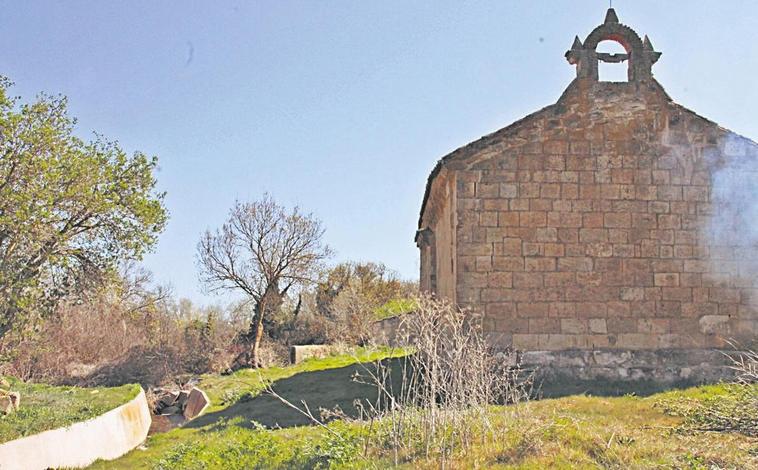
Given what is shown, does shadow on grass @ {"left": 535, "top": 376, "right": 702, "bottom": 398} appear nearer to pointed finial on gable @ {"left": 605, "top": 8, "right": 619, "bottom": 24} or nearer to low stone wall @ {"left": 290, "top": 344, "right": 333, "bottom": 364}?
pointed finial on gable @ {"left": 605, "top": 8, "right": 619, "bottom": 24}

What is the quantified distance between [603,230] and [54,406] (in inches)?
438

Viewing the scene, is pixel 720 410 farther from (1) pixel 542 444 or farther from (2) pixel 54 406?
(2) pixel 54 406

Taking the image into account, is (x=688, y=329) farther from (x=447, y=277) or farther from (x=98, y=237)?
(x=98, y=237)

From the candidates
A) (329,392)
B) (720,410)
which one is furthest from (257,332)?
(720,410)

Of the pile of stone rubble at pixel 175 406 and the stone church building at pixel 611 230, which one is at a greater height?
the stone church building at pixel 611 230

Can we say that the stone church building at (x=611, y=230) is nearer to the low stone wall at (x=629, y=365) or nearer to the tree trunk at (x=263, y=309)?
the low stone wall at (x=629, y=365)

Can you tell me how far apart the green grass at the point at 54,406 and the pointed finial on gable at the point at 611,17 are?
41.0ft

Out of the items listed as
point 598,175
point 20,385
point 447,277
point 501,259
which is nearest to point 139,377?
point 20,385

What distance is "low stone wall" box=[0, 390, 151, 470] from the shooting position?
1021 cm

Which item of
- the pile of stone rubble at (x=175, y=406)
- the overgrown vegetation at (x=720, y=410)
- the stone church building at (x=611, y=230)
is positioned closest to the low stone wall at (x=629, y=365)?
the stone church building at (x=611, y=230)

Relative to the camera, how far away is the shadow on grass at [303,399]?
1237 cm

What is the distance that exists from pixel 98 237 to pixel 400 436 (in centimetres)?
853

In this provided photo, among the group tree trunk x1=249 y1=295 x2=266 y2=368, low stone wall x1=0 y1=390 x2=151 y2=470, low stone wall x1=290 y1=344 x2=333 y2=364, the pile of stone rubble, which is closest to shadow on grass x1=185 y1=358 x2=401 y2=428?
low stone wall x1=0 y1=390 x2=151 y2=470

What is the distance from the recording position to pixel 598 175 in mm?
12516
